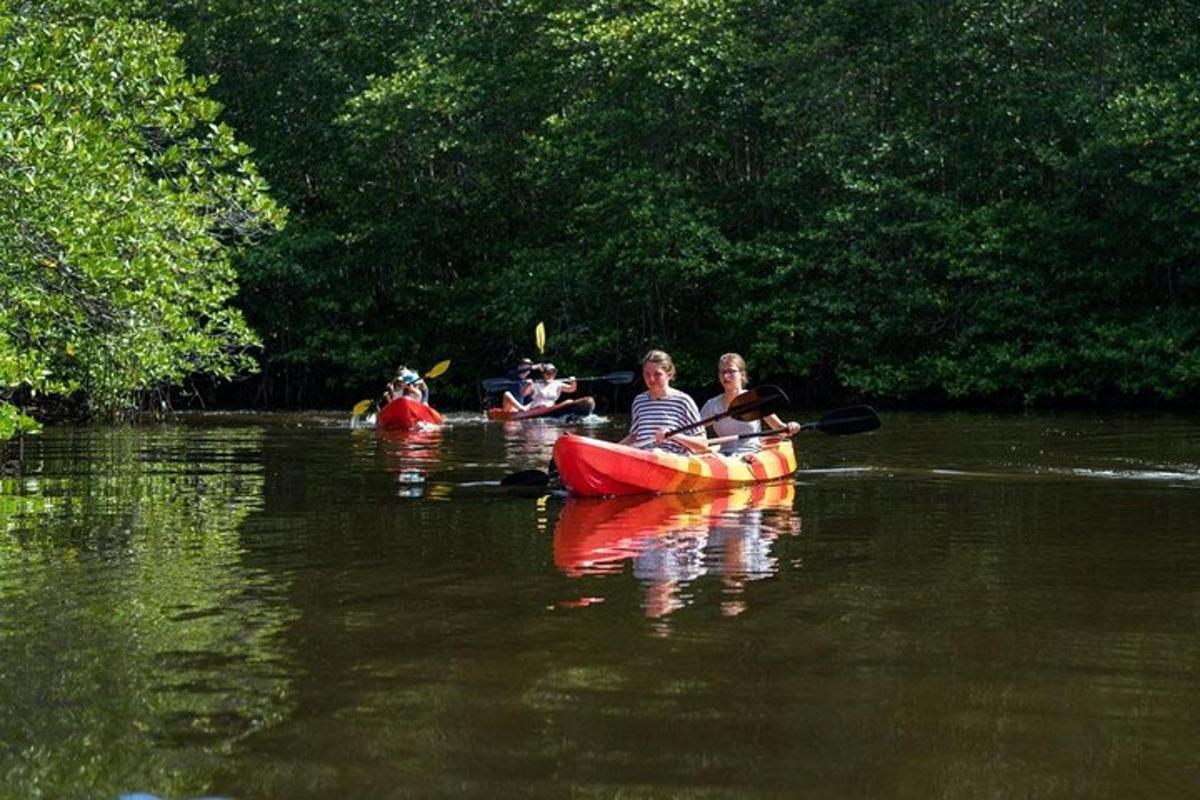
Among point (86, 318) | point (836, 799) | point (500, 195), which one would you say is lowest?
point (836, 799)

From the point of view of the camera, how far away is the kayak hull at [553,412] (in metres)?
24.2

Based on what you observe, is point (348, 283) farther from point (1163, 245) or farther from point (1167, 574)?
point (1167, 574)

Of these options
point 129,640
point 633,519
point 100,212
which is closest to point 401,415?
point 100,212

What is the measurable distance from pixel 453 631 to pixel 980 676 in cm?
186

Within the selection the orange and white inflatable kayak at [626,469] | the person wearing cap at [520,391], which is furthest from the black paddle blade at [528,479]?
the person wearing cap at [520,391]

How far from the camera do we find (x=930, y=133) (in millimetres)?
28703

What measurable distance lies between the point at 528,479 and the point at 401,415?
10.6 m

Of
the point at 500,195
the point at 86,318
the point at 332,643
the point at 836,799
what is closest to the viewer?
the point at 836,799

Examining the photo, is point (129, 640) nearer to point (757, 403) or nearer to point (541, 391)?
point (757, 403)

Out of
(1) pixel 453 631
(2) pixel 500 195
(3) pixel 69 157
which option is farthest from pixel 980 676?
(2) pixel 500 195

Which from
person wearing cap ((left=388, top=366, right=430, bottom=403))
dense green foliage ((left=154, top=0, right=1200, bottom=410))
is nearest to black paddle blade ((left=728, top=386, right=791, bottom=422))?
person wearing cap ((left=388, top=366, right=430, bottom=403))

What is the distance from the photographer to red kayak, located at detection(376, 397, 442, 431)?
22.3m

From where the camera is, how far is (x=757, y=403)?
1242 centimetres

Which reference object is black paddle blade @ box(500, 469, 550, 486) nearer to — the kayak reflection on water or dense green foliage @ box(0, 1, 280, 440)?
the kayak reflection on water
